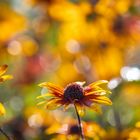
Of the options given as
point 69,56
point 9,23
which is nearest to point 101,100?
point 69,56

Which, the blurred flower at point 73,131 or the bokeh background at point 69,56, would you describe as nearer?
the blurred flower at point 73,131

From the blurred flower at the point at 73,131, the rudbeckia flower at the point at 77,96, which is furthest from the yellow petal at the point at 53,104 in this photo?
the blurred flower at the point at 73,131

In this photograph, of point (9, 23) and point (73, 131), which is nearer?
point (73, 131)

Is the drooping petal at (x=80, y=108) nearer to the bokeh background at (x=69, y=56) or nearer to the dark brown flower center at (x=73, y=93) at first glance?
the dark brown flower center at (x=73, y=93)

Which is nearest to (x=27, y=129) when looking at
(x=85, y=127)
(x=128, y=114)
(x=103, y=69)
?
(x=128, y=114)

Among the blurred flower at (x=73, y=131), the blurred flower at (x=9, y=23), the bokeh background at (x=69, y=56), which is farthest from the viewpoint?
the blurred flower at (x=9, y=23)

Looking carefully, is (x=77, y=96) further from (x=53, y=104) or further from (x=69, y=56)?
(x=69, y=56)

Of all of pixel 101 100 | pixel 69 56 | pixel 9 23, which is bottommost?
pixel 101 100
